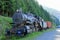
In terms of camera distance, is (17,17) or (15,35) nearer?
(15,35)

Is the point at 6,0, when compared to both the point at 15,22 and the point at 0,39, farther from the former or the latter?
the point at 0,39

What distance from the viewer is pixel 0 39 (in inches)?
616

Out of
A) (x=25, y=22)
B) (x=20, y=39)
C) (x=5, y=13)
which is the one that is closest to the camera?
(x=20, y=39)

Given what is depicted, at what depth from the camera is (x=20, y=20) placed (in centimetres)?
2223

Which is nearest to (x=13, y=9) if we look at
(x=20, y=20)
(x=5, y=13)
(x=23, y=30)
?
Answer: (x=5, y=13)

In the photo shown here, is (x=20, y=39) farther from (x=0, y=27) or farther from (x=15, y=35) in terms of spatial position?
(x=0, y=27)

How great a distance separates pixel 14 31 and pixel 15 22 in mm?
2689

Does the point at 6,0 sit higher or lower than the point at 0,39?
higher

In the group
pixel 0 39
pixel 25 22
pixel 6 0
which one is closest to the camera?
pixel 0 39

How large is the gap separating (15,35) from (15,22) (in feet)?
9.64

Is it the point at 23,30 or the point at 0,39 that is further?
the point at 23,30

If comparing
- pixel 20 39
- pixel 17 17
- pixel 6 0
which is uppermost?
pixel 6 0

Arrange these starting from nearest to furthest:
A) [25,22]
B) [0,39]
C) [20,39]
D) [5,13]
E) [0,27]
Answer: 1. [0,39]
2. [0,27]
3. [20,39]
4. [25,22]
5. [5,13]

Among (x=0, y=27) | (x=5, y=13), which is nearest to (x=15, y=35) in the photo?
(x=0, y=27)
